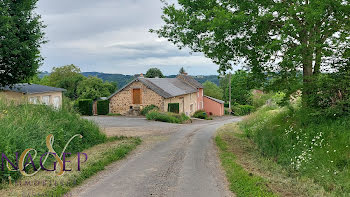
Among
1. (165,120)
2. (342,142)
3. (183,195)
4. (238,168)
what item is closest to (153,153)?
(238,168)

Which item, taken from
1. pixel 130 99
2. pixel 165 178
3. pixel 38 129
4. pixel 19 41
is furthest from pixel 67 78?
pixel 165 178

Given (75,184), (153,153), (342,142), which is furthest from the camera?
(153,153)

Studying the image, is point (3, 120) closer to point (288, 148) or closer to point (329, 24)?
point (288, 148)

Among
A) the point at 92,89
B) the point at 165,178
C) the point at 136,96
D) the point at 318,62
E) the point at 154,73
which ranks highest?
the point at 154,73

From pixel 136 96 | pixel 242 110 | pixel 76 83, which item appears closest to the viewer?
pixel 136 96

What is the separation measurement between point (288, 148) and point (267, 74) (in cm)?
300

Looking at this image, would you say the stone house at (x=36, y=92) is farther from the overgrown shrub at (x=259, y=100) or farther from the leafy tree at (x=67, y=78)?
the overgrown shrub at (x=259, y=100)

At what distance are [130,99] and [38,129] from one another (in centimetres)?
2678

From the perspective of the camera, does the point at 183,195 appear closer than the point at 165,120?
Yes

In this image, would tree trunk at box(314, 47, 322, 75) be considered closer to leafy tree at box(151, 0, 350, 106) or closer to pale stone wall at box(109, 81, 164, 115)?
leafy tree at box(151, 0, 350, 106)

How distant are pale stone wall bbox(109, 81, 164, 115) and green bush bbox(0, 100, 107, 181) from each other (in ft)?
67.8

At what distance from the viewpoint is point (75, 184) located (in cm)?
643

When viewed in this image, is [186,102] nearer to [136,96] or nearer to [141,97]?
[141,97]

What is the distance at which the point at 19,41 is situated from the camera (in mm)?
15305
